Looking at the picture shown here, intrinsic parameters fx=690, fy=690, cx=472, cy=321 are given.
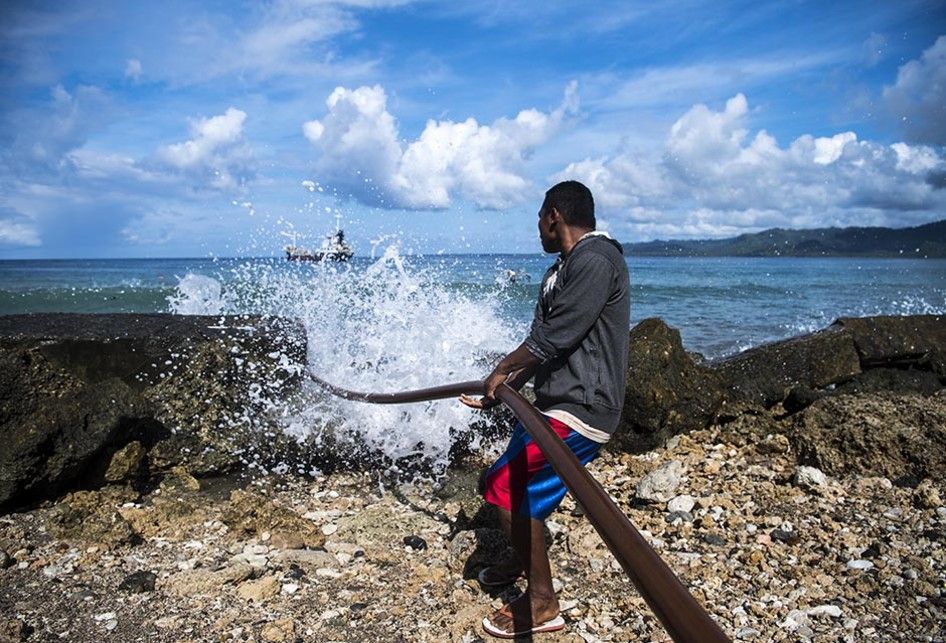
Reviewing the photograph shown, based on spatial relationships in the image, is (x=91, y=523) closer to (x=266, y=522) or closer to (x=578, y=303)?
(x=266, y=522)

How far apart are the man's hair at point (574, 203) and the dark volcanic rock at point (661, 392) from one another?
8.72 ft

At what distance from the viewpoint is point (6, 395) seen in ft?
15.0

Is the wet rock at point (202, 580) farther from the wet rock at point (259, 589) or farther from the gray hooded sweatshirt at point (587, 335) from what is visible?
the gray hooded sweatshirt at point (587, 335)

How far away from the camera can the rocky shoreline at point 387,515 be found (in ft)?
10.5

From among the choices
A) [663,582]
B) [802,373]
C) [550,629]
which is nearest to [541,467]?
[550,629]

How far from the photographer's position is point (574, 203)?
3127mm

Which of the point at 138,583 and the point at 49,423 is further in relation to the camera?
the point at 49,423

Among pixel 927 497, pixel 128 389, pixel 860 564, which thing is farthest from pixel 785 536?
pixel 128 389

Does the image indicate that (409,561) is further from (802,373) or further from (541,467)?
(802,373)

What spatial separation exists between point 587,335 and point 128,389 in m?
3.55

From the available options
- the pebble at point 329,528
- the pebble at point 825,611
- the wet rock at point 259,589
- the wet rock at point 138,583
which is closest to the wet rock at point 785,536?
the pebble at point 825,611

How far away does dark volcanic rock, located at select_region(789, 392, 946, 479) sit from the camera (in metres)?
4.67

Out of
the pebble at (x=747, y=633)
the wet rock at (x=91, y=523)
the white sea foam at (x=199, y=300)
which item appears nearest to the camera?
the pebble at (x=747, y=633)

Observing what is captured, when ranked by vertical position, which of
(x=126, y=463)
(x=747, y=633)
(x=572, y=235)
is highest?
(x=572, y=235)
